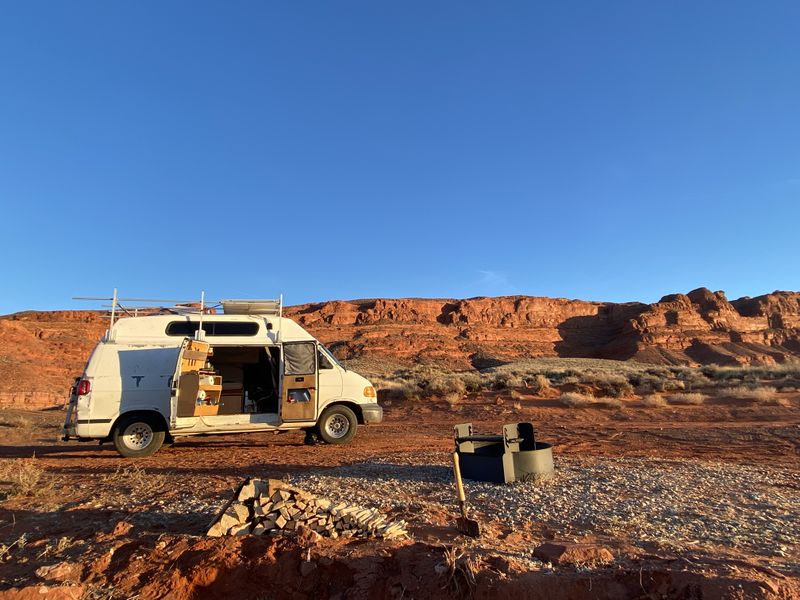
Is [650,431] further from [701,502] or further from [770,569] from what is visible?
[770,569]

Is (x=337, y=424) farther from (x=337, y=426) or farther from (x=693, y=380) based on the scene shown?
(x=693, y=380)

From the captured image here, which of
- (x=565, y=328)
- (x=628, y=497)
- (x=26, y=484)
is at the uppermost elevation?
(x=565, y=328)

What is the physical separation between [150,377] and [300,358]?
304 centimetres

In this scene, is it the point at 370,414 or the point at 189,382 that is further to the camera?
the point at 370,414

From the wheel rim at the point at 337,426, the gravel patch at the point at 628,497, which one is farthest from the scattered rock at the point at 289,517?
the wheel rim at the point at 337,426

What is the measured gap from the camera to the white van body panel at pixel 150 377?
9898 millimetres

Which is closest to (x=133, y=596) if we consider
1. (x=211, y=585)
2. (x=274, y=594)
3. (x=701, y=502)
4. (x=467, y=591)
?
(x=211, y=585)

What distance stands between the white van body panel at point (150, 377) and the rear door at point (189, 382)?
0.18 metres

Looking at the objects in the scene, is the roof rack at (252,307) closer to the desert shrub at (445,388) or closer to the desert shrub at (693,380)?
the desert shrub at (445,388)

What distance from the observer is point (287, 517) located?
4.41m

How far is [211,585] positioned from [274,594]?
1.63ft

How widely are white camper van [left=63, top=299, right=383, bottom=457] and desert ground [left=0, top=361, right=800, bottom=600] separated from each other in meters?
0.60

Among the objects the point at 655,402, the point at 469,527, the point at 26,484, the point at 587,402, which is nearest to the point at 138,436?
the point at 26,484

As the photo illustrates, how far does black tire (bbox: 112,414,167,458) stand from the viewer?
10062mm
